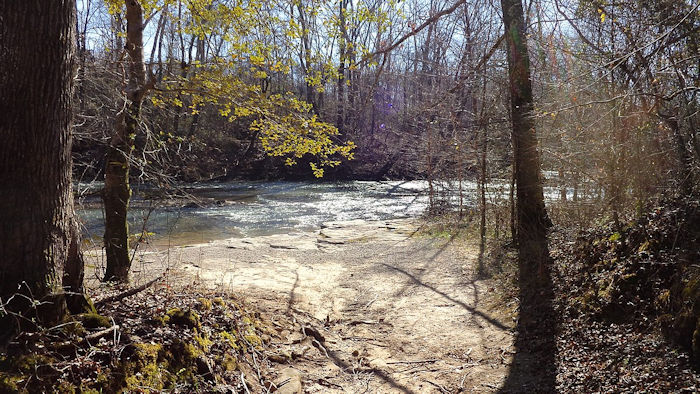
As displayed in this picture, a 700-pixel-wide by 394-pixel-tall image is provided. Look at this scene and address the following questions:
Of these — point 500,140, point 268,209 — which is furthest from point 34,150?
point 268,209

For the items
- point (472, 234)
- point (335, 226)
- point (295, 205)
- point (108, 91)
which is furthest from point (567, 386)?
point (295, 205)

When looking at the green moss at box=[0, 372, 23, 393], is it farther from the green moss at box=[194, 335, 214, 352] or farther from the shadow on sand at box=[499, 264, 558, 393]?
the shadow on sand at box=[499, 264, 558, 393]

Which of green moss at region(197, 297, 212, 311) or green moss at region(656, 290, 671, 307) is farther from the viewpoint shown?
green moss at region(197, 297, 212, 311)

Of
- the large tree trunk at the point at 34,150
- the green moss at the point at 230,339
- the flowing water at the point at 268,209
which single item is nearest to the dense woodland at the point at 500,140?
the large tree trunk at the point at 34,150

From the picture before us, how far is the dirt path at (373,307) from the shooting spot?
14.0 feet

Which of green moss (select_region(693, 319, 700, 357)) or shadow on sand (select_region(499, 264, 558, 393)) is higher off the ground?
green moss (select_region(693, 319, 700, 357))

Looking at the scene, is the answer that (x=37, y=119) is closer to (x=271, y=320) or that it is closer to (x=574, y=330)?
(x=271, y=320)

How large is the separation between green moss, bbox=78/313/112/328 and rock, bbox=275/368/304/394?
4.77 feet

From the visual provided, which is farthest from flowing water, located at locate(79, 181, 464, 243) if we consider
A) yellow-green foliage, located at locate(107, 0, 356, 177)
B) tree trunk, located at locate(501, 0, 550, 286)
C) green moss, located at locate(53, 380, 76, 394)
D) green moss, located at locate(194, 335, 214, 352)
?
green moss, located at locate(53, 380, 76, 394)

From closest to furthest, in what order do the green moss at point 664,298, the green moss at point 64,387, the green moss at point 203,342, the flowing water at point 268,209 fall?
the green moss at point 64,387 → the green moss at point 203,342 → the green moss at point 664,298 → the flowing water at point 268,209

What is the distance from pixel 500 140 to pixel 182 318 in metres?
6.95

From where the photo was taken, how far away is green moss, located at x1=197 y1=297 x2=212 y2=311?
4.09 meters

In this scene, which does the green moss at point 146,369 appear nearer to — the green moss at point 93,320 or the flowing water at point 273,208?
the green moss at point 93,320

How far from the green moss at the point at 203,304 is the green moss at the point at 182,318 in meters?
0.34
